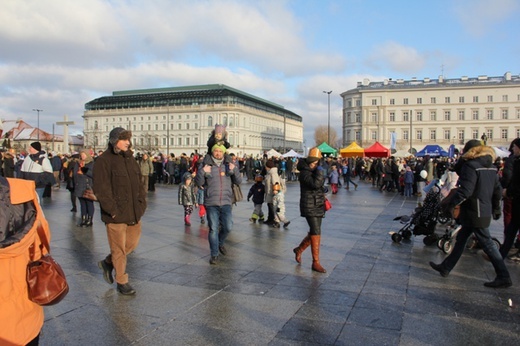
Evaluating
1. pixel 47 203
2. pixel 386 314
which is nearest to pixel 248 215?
pixel 47 203

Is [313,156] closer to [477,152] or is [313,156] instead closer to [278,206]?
[477,152]

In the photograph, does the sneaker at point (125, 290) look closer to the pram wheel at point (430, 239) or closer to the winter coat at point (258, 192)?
the pram wheel at point (430, 239)

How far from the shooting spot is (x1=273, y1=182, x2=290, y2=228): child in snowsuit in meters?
9.86

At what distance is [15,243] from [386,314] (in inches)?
138

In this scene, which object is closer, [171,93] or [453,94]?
[453,94]

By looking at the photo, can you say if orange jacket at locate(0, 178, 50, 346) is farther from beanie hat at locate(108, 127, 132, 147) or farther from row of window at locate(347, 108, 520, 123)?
row of window at locate(347, 108, 520, 123)

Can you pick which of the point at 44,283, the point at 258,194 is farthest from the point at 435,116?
the point at 44,283

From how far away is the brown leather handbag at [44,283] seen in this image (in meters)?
2.26

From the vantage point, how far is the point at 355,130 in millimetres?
105938

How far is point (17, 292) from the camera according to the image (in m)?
2.22

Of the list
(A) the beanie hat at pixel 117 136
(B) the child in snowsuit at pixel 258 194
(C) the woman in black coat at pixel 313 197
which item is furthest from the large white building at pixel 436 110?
(A) the beanie hat at pixel 117 136

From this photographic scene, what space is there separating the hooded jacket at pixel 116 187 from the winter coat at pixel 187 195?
16.5ft

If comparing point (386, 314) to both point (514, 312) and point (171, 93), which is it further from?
point (171, 93)

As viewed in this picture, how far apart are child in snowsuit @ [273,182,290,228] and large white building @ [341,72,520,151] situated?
92729 mm
